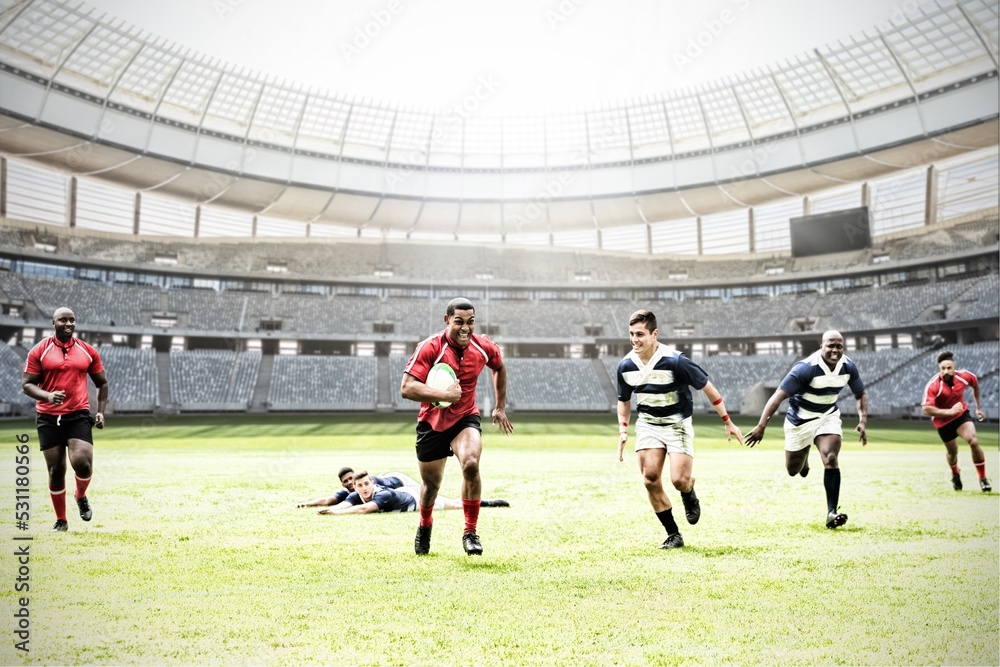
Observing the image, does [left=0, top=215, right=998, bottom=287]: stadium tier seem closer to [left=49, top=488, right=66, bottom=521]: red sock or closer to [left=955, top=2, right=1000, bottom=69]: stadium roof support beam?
[left=955, top=2, right=1000, bottom=69]: stadium roof support beam

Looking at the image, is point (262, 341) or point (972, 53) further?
point (262, 341)

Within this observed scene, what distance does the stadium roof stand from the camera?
40.9 meters

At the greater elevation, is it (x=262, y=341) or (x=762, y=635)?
(x=262, y=341)

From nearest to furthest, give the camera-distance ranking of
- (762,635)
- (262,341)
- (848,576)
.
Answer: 1. (762,635)
2. (848,576)
3. (262,341)

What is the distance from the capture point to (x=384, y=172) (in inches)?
2133

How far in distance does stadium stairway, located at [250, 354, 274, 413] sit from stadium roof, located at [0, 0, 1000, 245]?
14611mm

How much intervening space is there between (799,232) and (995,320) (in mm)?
15854

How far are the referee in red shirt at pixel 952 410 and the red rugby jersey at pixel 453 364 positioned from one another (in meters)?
8.41

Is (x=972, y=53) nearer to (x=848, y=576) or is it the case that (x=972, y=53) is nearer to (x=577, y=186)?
(x=577, y=186)

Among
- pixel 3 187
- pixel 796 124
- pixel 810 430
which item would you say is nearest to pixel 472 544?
pixel 810 430

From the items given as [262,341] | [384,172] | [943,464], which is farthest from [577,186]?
[943,464]

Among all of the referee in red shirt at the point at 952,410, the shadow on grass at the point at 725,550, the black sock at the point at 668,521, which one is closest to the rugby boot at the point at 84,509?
the black sock at the point at 668,521

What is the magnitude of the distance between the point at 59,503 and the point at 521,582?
5.71 m

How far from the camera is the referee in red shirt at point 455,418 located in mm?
6051
